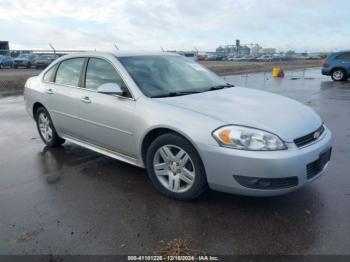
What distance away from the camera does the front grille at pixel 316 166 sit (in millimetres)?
3361

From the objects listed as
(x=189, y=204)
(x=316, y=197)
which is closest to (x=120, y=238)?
(x=189, y=204)

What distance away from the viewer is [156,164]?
3.88 meters

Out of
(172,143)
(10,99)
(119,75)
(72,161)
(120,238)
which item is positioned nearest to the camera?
(120,238)

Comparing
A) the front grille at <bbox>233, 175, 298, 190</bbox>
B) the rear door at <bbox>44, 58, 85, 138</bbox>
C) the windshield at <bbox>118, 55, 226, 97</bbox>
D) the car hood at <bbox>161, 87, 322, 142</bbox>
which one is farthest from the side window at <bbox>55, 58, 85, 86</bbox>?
the front grille at <bbox>233, 175, 298, 190</bbox>

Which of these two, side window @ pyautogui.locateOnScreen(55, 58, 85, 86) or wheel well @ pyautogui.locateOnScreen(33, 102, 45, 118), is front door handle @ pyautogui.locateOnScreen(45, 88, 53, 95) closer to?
side window @ pyautogui.locateOnScreen(55, 58, 85, 86)

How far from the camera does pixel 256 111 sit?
3627mm

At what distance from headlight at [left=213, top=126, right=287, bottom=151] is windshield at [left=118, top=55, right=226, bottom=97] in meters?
1.07

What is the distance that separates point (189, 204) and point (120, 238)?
2.91ft

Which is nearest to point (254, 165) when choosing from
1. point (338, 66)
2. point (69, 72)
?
point (69, 72)

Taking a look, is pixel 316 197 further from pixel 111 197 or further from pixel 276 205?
pixel 111 197

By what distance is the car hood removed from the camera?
3367 millimetres

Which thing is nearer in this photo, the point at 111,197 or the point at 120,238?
the point at 120,238

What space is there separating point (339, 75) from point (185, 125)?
17.7 metres

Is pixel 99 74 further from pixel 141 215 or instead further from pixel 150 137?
pixel 141 215
